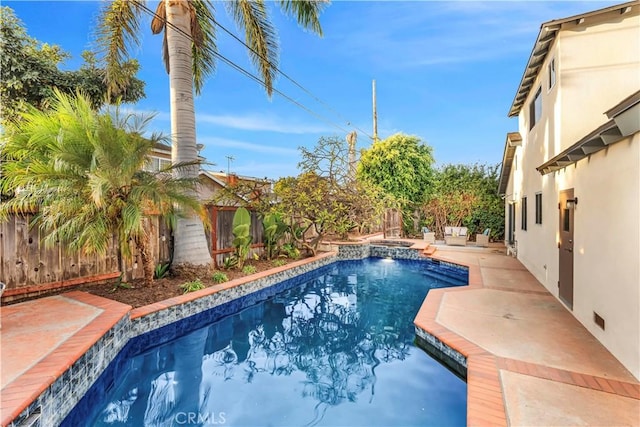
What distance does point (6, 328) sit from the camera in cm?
494

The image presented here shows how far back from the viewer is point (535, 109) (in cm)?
1009

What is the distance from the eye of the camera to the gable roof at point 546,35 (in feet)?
22.1

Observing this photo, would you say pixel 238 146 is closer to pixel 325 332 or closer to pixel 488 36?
pixel 488 36

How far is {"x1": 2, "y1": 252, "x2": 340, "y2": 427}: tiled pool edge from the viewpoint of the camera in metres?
3.36

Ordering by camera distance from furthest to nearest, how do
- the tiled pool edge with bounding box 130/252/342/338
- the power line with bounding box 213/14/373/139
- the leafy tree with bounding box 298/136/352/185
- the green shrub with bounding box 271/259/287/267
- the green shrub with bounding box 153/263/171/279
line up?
1. the leafy tree with bounding box 298/136/352/185
2. the green shrub with bounding box 271/259/287/267
3. the power line with bounding box 213/14/373/139
4. the green shrub with bounding box 153/263/171/279
5. the tiled pool edge with bounding box 130/252/342/338

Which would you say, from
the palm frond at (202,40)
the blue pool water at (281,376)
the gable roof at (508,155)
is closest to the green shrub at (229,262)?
the blue pool water at (281,376)

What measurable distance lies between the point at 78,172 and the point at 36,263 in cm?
220

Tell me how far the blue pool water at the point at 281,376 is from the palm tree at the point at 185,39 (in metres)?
2.75

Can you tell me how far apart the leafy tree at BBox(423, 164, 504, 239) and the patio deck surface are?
1355 centimetres

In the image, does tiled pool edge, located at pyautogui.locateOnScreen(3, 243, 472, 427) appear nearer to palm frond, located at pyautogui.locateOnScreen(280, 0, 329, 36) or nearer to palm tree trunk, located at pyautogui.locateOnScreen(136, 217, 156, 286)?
palm tree trunk, located at pyautogui.locateOnScreen(136, 217, 156, 286)

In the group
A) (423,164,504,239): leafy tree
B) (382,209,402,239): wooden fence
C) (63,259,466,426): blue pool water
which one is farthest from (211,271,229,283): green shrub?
(423,164,504,239): leafy tree

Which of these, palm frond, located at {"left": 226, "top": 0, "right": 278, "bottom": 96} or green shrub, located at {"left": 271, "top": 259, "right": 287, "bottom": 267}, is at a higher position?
palm frond, located at {"left": 226, "top": 0, "right": 278, "bottom": 96}

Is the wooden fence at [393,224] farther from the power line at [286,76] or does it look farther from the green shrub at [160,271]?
the green shrub at [160,271]

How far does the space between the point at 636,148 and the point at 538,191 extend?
6.16 m
